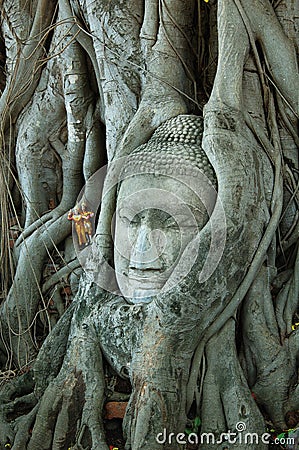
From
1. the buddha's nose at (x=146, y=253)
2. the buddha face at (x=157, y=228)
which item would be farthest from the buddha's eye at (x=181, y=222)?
the buddha's nose at (x=146, y=253)

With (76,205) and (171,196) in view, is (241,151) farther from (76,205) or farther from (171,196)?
(76,205)

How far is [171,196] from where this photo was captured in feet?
9.73

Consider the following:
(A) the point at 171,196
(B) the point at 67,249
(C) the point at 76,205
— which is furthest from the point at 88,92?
(A) the point at 171,196

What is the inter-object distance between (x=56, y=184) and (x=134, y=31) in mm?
1200

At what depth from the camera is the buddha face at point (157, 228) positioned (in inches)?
116

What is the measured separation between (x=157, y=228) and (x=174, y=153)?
363 mm

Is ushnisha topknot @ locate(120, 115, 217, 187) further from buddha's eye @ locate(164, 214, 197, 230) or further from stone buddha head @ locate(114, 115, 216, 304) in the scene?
buddha's eye @ locate(164, 214, 197, 230)

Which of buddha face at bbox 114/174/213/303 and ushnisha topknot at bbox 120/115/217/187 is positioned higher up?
ushnisha topknot at bbox 120/115/217/187

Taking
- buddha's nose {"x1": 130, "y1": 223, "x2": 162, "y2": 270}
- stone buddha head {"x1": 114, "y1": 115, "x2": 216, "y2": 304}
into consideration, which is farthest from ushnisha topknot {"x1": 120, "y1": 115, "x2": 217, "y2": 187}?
buddha's nose {"x1": 130, "y1": 223, "x2": 162, "y2": 270}

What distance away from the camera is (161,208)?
299 cm

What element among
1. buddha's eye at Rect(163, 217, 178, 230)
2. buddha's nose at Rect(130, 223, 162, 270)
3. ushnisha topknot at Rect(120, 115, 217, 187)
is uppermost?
ushnisha topknot at Rect(120, 115, 217, 187)

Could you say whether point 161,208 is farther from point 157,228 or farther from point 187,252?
point 187,252

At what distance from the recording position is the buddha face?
295cm

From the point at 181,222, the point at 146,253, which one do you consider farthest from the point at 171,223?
the point at 146,253
